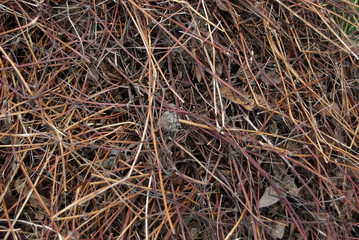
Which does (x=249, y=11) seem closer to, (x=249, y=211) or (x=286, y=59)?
(x=286, y=59)

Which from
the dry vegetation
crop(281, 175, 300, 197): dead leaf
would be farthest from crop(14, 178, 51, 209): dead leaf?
crop(281, 175, 300, 197): dead leaf

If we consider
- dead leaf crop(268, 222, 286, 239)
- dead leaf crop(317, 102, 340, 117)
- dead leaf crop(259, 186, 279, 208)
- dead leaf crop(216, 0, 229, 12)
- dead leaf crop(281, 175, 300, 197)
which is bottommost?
dead leaf crop(268, 222, 286, 239)

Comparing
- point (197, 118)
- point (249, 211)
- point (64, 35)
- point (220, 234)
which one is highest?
point (64, 35)

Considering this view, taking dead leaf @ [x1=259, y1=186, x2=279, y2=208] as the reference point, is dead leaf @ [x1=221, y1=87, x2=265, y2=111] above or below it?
above

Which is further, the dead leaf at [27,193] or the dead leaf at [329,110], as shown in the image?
the dead leaf at [329,110]

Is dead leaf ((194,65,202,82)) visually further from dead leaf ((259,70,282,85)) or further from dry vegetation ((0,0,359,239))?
dead leaf ((259,70,282,85))

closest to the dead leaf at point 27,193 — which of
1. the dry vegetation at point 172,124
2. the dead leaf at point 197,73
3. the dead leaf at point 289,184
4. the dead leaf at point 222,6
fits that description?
the dry vegetation at point 172,124

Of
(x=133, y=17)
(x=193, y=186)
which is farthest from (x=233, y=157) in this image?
(x=133, y=17)

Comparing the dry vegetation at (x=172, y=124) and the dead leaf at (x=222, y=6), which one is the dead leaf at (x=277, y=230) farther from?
the dead leaf at (x=222, y=6)
